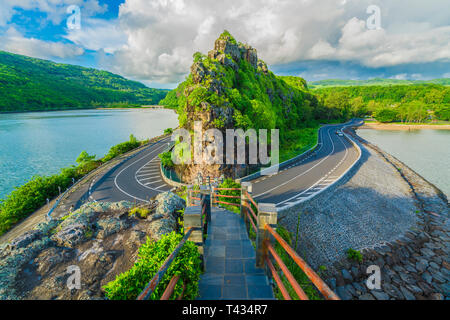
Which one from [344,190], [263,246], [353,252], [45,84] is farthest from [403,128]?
[45,84]

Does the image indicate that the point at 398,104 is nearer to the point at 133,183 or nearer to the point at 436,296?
the point at 436,296

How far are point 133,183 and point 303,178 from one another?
23.1m

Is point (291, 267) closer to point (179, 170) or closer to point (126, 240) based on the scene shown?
point (126, 240)

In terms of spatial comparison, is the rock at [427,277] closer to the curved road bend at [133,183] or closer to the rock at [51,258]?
the rock at [51,258]

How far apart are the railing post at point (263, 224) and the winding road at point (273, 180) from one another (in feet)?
36.3

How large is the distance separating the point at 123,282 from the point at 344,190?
21643mm

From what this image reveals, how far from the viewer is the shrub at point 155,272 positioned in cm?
317

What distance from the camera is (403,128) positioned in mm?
76688

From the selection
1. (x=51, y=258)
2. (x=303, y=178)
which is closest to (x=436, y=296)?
(x=303, y=178)

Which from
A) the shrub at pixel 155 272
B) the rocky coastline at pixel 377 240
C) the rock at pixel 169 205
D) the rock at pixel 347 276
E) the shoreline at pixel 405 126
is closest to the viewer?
the shrub at pixel 155 272

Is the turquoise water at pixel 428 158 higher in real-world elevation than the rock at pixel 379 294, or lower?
higher

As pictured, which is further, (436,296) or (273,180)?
(273,180)

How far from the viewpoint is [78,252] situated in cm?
499

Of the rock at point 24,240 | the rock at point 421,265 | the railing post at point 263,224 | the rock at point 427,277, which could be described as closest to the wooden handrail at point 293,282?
the railing post at point 263,224
